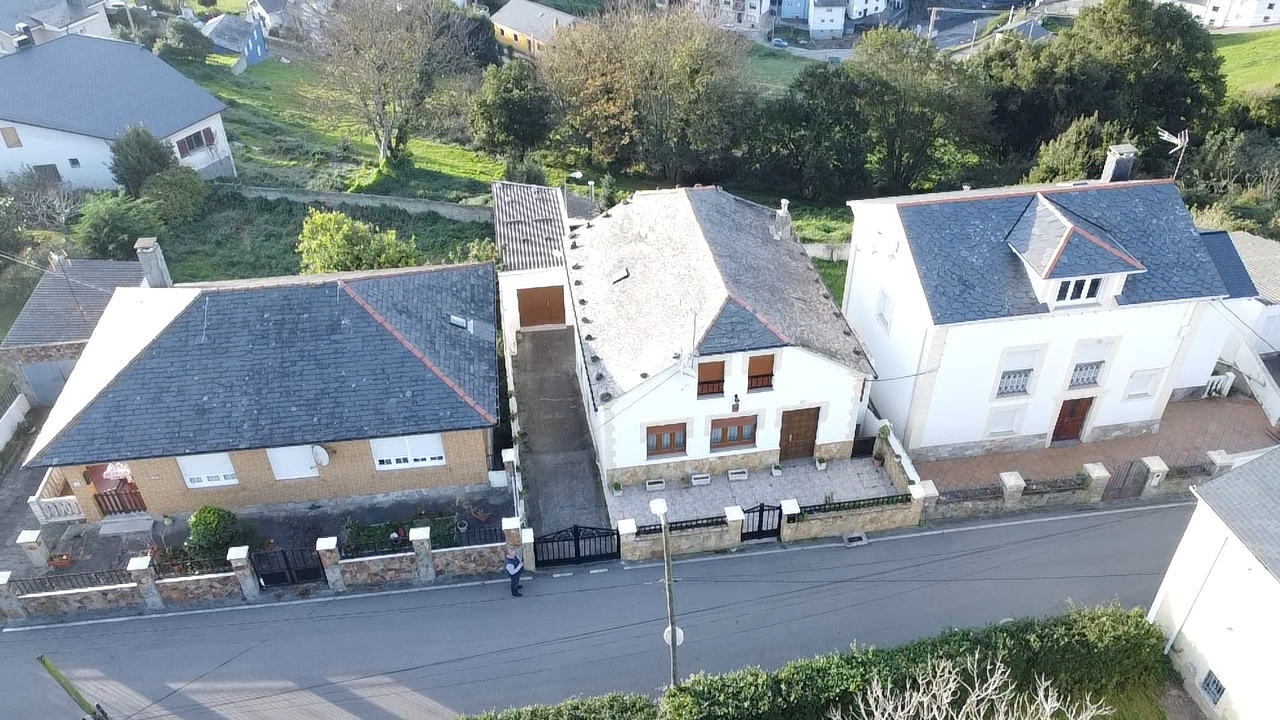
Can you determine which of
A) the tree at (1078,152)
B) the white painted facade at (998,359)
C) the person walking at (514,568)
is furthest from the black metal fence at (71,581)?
the tree at (1078,152)

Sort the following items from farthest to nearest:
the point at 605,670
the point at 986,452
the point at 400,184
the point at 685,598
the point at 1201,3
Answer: the point at 1201,3 < the point at 400,184 < the point at 986,452 < the point at 685,598 < the point at 605,670

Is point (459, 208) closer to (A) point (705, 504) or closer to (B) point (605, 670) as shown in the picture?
(A) point (705, 504)

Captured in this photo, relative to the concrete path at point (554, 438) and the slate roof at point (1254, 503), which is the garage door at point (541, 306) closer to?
the concrete path at point (554, 438)

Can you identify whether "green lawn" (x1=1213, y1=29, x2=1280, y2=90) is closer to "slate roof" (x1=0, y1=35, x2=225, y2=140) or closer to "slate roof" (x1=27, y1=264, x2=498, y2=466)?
"slate roof" (x1=27, y1=264, x2=498, y2=466)

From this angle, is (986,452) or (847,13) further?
(847,13)

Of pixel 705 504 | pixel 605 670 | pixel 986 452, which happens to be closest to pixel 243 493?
pixel 605 670
